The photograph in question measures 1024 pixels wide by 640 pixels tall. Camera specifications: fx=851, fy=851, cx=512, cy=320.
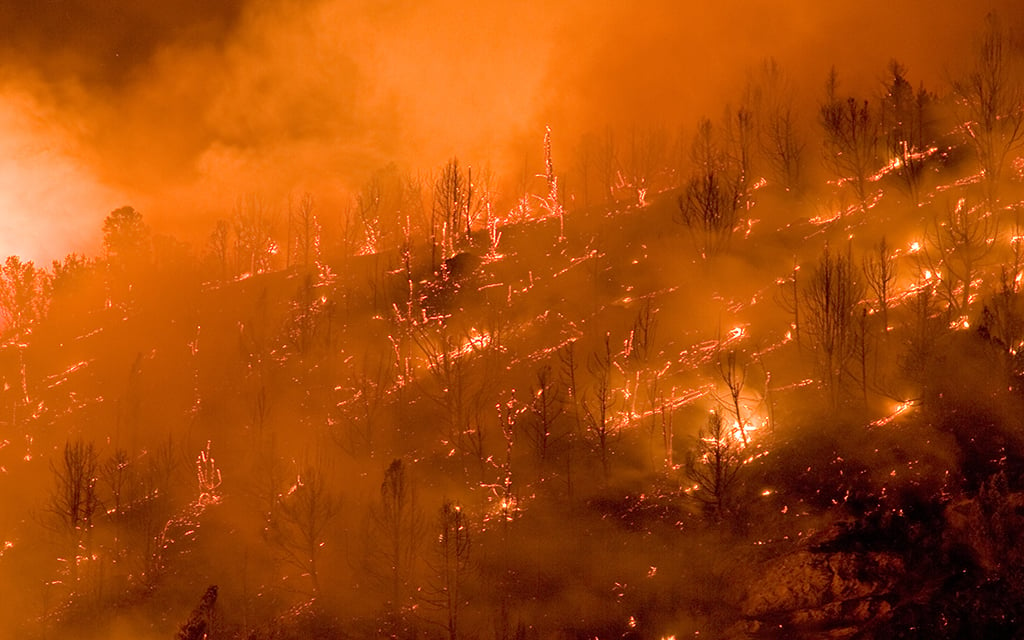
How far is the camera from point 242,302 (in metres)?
78.9

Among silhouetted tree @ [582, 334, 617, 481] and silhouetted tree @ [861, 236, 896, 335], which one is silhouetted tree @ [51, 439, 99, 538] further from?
silhouetted tree @ [861, 236, 896, 335]

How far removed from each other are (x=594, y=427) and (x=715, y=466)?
355 inches

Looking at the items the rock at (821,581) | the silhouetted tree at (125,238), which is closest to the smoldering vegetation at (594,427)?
the rock at (821,581)

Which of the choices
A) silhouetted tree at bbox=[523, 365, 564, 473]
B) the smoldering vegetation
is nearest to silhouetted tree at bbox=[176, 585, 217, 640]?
the smoldering vegetation

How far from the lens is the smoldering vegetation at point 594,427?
36.5 m

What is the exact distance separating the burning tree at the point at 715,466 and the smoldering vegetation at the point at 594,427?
242 mm

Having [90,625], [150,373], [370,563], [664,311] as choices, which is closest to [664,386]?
[664,311]

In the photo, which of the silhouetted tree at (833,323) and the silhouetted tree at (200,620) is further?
the silhouetted tree at (833,323)

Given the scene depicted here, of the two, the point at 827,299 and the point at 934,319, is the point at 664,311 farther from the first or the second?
the point at 934,319

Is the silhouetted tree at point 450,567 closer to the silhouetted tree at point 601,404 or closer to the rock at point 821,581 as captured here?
the silhouetted tree at point 601,404

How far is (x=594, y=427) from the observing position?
4897 cm

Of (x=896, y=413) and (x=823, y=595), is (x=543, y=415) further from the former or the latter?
(x=823, y=595)

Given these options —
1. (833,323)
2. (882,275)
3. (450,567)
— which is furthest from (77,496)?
(882,275)

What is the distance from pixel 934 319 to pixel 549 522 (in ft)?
80.3
